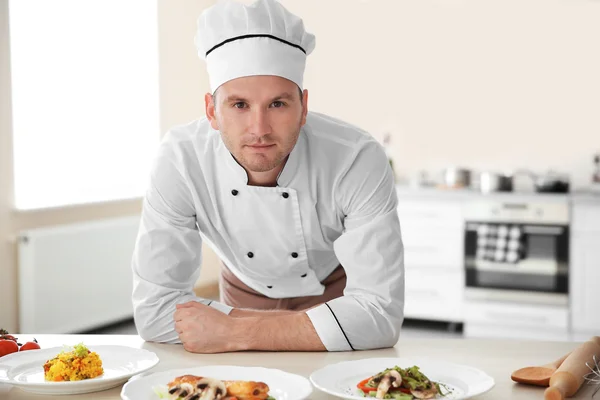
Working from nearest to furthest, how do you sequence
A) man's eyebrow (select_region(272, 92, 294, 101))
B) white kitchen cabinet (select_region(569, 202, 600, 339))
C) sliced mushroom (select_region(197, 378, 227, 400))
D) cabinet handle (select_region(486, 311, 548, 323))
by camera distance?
1. sliced mushroom (select_region(197, 378, 227, 400))
2. man's eyebrow (select_region(272, 92, 294, 101))
3. white kitchen cabinet (select_region(569, 202, 600, 339))
4. cabinet handle (select_region(486, 311, 548, 323))

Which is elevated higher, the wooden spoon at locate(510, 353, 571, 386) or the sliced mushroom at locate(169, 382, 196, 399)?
the sliced mushroom at locate(169, 382, 196, 399)

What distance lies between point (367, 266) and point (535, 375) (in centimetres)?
53

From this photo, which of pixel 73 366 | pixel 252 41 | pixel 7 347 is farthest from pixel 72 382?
pixel 252 41

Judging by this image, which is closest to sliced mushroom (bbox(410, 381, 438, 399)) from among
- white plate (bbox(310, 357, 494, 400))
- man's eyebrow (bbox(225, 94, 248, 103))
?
white plate (bbox(310, 357, 494, 400))

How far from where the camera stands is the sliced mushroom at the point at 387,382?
1222 millimetres

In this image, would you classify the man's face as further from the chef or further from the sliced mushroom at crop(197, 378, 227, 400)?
the sliced mushroom at crop(197, 378, 227, 400)

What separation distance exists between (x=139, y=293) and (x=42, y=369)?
1.50 feet

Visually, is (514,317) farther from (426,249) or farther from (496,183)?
(496,183)

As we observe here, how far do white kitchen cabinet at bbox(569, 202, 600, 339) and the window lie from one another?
123 inches

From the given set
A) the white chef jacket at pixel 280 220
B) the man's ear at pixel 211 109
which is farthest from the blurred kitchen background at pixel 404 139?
the man's ear at pixel 211 109

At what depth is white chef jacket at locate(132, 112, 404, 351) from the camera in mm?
1784

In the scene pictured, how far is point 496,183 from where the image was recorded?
5129mm

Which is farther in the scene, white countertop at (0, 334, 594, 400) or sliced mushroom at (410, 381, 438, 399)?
white countertop at (0, 334, 594, 400)

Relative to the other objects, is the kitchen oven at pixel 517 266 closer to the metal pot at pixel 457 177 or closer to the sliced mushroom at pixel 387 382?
the metal pot at pixel 457 177
